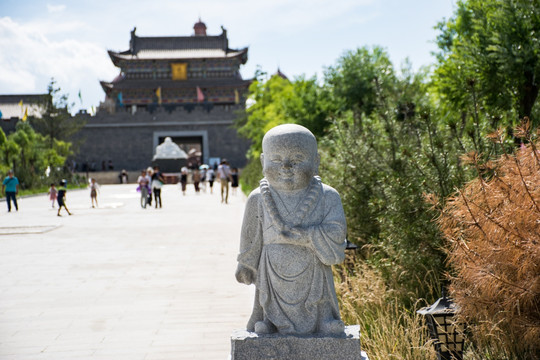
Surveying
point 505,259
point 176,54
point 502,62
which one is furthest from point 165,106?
point 505,259

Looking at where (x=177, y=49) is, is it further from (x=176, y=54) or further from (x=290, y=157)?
(x=290, y=157)

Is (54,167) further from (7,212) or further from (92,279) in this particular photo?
(92,279)

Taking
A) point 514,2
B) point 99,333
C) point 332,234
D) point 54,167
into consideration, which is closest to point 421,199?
point 332,234

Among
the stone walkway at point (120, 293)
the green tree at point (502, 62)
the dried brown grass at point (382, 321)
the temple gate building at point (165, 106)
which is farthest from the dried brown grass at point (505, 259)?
the temple gate building at point (165, 106)

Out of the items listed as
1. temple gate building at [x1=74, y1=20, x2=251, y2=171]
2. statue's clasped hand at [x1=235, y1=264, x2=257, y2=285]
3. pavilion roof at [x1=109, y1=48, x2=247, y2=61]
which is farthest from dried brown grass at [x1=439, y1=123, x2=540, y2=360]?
pavilion roof at [x1=109, y1=48, x2=247, y2=61]

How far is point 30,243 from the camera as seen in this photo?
12.3 meters

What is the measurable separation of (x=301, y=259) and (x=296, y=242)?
0.11m

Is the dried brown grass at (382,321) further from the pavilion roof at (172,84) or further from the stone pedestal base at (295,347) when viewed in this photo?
the pavilion roof at (172,84)

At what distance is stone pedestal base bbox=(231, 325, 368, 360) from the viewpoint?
3.57 meters

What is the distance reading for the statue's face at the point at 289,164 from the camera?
3.68m

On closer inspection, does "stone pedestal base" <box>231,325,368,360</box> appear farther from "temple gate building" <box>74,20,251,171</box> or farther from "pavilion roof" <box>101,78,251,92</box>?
"pavilion roof" <box>101,78,251,92</box>

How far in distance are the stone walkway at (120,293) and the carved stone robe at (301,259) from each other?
168 cm

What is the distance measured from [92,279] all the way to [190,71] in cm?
4668

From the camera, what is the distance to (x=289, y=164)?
12.1 ft
